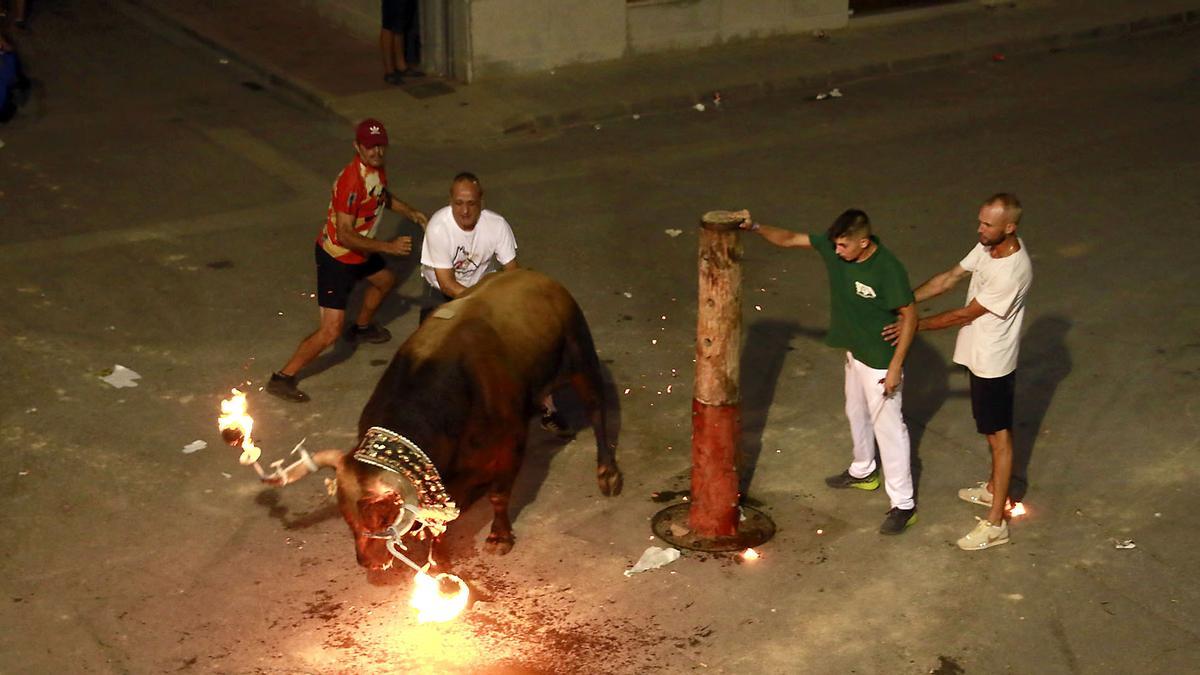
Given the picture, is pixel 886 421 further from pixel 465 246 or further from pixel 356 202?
pixel 356 202

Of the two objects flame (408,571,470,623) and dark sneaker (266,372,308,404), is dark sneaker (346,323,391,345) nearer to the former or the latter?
dark sneaker (266,372,308,404)

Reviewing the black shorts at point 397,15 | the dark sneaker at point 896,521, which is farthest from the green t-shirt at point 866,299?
the black shorts at point 397,15

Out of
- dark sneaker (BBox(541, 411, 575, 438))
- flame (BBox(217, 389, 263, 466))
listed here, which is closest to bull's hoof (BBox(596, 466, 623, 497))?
dark sneaker (BBox(541, 411, 575, 438))

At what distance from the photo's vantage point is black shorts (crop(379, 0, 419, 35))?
664 inches

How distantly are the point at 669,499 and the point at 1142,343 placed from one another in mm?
4036

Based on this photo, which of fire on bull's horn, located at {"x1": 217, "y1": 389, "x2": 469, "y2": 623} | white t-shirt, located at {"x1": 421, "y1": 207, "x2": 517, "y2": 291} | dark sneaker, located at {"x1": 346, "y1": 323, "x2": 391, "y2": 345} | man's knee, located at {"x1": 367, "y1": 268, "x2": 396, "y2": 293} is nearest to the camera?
fire on bull's horn, located at {"x1": 217, "y1": 389, "x2": 469, "y2": 623}

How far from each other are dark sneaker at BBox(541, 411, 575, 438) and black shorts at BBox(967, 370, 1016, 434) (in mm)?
2592

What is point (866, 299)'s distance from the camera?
A: 7996 millimetres

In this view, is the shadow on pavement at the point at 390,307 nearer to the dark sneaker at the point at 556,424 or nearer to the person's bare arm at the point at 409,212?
the person's bare arm at the point at 409,212

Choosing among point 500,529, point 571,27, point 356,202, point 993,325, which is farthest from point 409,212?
point 571,27

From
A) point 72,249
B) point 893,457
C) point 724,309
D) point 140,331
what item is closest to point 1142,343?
point 893,457

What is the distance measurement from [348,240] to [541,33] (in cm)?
802

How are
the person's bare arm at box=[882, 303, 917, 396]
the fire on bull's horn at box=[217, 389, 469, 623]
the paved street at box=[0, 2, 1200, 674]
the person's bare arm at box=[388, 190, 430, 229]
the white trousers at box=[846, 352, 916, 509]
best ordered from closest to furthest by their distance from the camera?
the fire on bull's horn at box=[217, 389, 469, 623] < the paved street at box=[0, 2, 1200, 674] < the person's bare arm at box=[882, 303, 917, 396] < the white trousers at box=[846, 352, 916, 509] < the person's bare arm at box=[388, 190, 430, 229]

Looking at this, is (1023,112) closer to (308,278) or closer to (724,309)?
(308,278)
